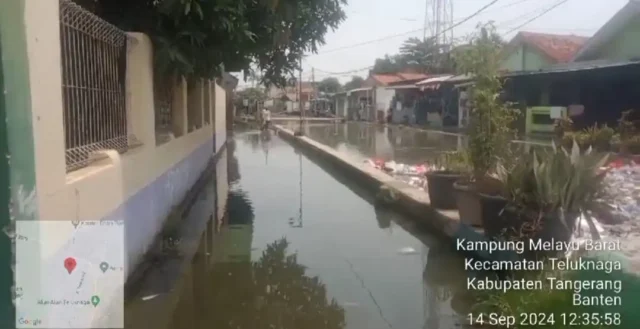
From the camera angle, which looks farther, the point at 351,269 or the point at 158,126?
the point at 158,126

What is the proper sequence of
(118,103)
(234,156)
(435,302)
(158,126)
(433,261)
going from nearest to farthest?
1. (435,302)
2. (118,103)
3. (433,261)
4. (158,126)
5. (234,156)

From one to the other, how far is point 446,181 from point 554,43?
2043cm

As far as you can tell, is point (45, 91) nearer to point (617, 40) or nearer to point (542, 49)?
point (617, 40)

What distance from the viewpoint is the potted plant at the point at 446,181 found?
716 centimetres

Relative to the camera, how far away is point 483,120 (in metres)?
6.13

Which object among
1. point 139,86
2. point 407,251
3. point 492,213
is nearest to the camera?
point 492,213

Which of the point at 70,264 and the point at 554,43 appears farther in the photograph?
the point at 554,43

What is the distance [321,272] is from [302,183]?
6.85 m

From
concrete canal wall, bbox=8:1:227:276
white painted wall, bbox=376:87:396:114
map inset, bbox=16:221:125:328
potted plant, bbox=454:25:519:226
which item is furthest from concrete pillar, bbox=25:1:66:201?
white painted wall, bbox=376:87:396:114

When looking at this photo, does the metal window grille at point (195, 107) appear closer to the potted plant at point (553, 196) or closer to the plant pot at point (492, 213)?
the plant pot at point (492, 213)

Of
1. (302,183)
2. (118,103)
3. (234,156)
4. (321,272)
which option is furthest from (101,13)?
(234,156)

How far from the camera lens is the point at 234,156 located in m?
18.9

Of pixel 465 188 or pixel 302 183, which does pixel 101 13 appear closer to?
pixel 465 188

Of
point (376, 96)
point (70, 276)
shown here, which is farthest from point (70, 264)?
point (376, 96)
